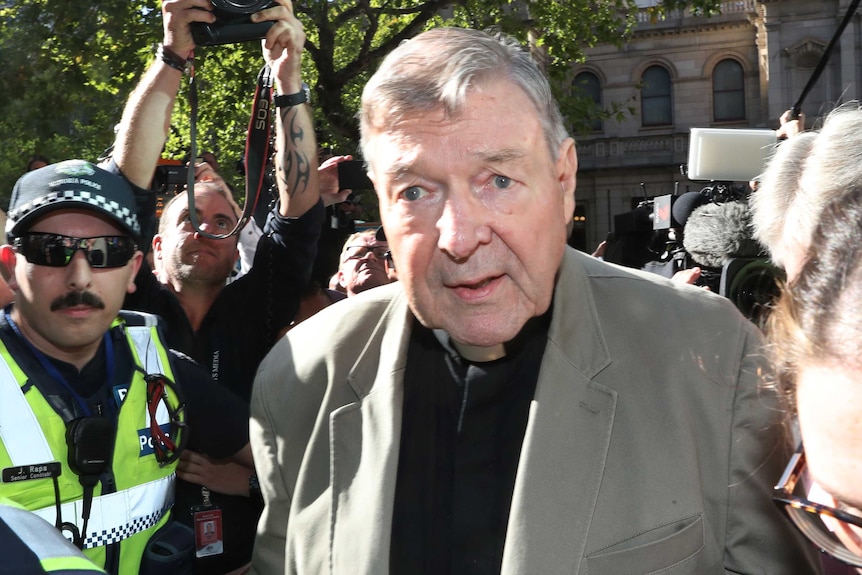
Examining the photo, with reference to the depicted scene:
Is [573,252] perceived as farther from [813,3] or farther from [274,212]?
[813,3]

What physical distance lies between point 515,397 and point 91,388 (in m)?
1.15

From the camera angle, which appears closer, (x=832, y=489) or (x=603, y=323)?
(x=832, y=489)

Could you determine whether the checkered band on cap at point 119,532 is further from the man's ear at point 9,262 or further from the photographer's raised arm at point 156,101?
the photographer's raised arm at point 156,101

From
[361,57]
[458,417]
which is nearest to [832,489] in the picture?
[458,417]

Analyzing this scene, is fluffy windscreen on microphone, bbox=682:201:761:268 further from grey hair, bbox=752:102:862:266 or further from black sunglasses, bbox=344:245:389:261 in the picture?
black sunglasses, bbox=344:245:389:261

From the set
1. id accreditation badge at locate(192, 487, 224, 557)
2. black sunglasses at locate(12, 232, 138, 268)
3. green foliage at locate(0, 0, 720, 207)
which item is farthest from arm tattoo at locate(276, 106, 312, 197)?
green foliage at locate(0, 0, 720, 207)

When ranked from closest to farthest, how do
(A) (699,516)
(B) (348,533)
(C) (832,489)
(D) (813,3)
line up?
(C) (832,489), (A) (699,516), (B) (348,533), (D) (813,3)

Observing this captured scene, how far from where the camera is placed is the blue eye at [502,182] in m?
1.75

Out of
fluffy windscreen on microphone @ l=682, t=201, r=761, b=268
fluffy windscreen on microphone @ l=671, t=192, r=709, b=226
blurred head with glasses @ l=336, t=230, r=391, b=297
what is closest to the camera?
fluffy windscreen on microphone @ l=682, t=201, r=761, b=268

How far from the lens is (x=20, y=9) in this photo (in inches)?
450

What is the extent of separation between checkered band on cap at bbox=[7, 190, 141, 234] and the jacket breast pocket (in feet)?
5.05

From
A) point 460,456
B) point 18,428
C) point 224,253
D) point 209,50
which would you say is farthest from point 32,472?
point 209,50

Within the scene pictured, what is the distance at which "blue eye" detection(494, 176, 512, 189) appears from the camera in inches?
68.7

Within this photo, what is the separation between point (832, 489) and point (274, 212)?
2.46 m
